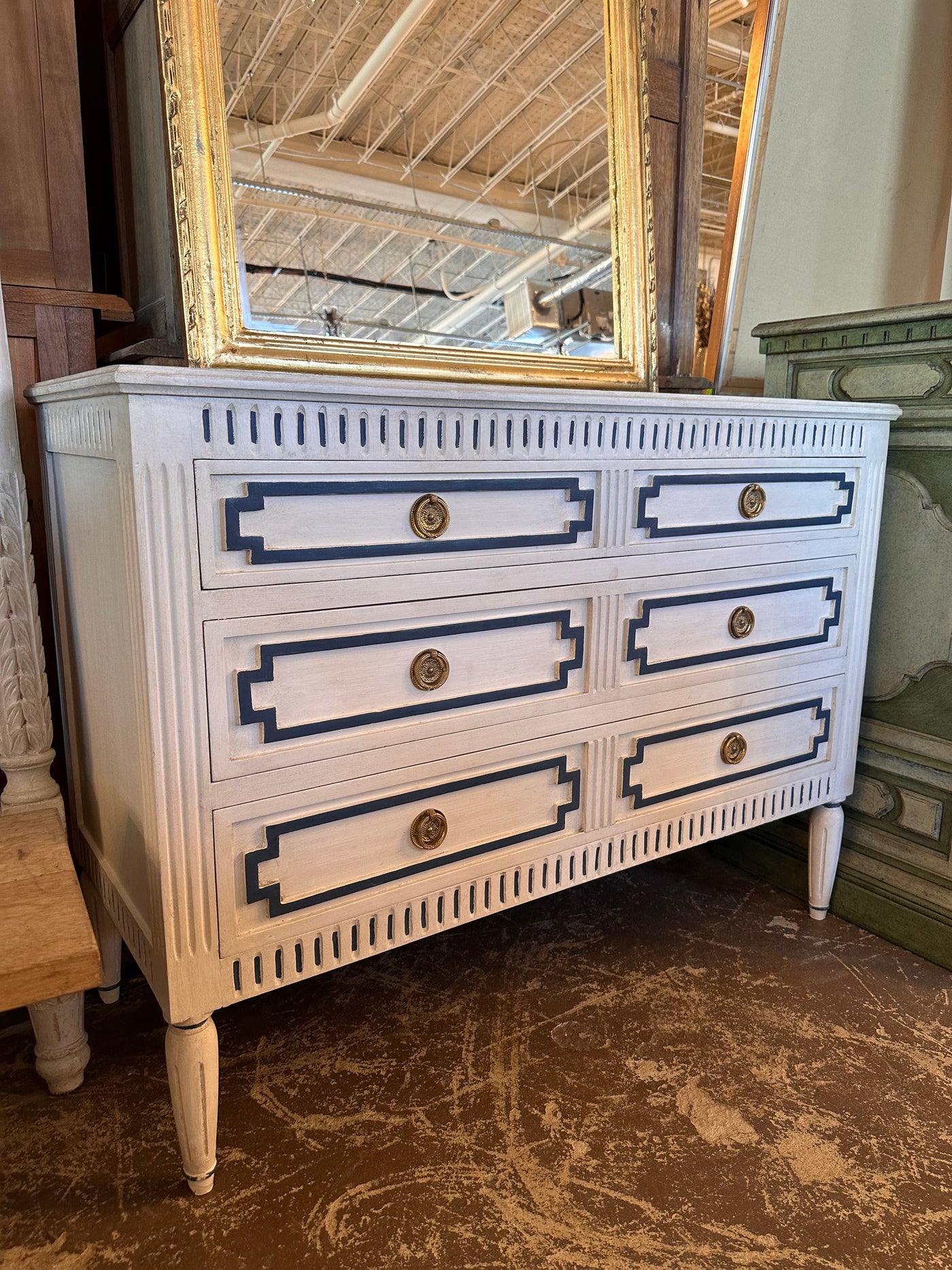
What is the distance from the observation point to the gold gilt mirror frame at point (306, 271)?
4.68 feet

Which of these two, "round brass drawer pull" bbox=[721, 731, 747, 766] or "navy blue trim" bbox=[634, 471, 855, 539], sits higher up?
"navy blue trim" bbox=[634, 471, 855, 539]

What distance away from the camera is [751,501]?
5.31 feet

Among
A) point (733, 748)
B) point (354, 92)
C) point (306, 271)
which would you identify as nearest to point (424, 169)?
point (354, 92)

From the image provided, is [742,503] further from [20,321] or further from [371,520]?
[20,321]

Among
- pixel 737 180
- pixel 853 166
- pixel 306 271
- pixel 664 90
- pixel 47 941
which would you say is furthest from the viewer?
pixel 853 166

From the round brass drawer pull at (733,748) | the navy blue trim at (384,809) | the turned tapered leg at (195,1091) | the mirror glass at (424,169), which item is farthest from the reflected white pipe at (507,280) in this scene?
the turned tapered leg at (195,1091)

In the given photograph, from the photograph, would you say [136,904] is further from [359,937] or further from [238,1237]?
[238,1237]

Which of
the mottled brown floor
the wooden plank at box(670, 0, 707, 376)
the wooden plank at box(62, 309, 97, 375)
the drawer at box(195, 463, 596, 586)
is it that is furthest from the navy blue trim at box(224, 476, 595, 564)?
the wooden plank at box(670, 0, 707, 376)

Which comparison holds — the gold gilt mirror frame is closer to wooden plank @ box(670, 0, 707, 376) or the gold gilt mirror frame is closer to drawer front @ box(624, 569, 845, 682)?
wooden plank @ box(670, 0, 707, 376)

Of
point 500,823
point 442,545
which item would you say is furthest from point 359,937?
point 442,545

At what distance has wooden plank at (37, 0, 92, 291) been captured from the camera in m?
1.45

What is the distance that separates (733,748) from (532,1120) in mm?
747

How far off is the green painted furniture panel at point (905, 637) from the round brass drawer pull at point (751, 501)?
0.47 m

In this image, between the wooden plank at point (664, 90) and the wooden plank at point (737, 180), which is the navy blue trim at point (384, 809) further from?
the wooden plank at point (664, 90)
